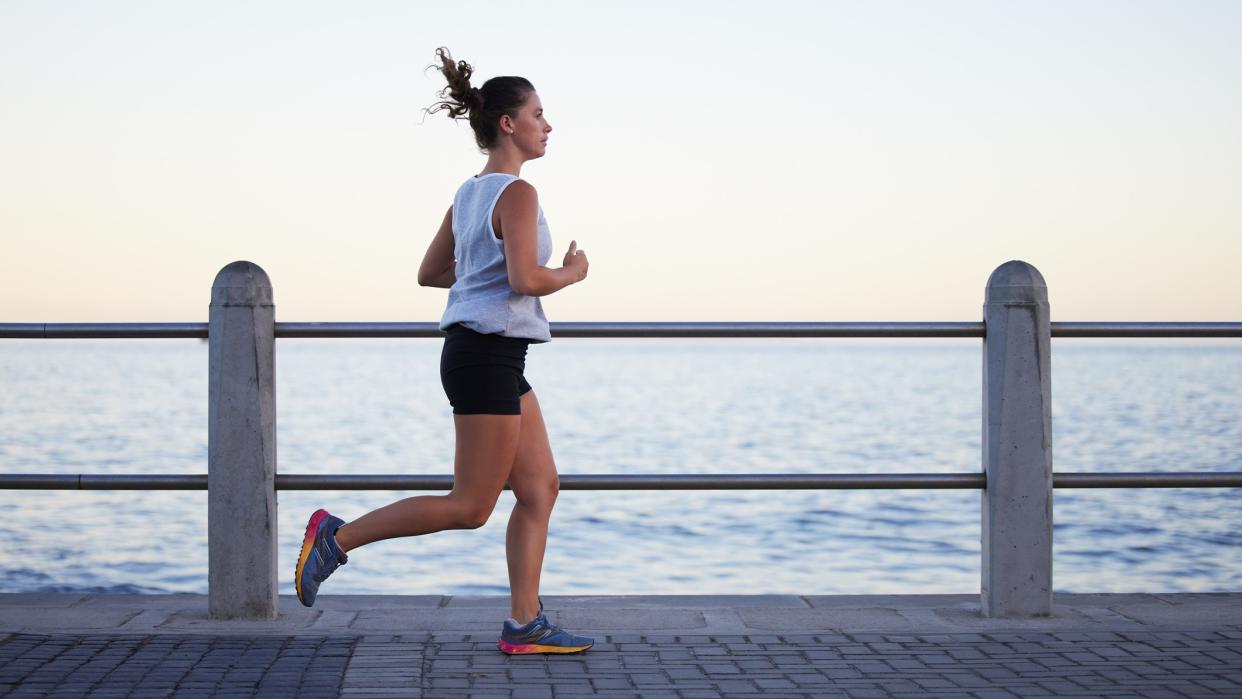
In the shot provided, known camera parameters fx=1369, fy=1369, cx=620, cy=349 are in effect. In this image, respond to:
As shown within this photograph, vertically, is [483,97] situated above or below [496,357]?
above

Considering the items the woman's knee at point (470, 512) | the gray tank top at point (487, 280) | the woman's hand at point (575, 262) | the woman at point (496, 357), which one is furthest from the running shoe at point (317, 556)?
the woman's hand at point (575, 262)

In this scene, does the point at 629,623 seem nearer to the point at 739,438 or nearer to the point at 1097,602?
the point at 1097,602

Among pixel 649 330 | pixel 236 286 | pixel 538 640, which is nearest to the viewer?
pixel 538 640

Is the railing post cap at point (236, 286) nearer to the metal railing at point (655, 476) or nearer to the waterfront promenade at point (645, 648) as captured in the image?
the metal railing at point (655, 476)

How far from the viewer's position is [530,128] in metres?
4.25

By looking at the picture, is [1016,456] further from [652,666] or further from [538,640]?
[538,640]

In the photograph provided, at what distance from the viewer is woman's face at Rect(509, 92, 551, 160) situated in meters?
4.24

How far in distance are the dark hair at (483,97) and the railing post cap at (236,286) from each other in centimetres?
106

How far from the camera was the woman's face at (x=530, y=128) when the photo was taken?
424cm

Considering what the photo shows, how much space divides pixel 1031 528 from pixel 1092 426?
27064 mm

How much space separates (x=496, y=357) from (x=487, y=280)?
240mm

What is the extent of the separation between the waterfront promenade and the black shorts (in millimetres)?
807

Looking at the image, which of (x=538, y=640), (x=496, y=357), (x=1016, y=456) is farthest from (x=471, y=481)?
(x=1016, y=456)

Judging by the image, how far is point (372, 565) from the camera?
1280 cm
